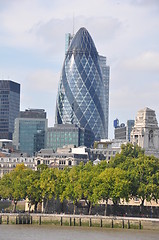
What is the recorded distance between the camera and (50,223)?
15100 cm

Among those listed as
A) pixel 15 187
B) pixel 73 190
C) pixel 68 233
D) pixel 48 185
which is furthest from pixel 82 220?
pixel 15 187

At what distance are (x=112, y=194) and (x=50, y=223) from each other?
479 inches

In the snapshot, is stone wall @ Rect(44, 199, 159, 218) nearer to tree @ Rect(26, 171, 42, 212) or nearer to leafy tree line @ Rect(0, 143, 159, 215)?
leafy tree line @ Rect(0, 143, 159, 215)

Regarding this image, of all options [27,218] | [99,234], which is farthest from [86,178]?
[99,234]

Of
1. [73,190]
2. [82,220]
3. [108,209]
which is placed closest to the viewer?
[82,220]

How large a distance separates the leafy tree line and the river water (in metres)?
13.9

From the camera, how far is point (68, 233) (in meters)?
135

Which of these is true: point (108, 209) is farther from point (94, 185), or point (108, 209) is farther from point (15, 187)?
point (15, 187)

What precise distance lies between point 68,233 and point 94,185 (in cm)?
2376

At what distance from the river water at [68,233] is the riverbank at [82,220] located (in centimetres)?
352

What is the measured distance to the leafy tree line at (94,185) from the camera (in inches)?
6166

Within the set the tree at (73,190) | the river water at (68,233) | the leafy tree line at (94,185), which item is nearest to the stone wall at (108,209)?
the leafy tree line at (94,185)

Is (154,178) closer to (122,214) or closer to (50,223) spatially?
(122,214)

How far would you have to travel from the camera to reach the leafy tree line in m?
157
